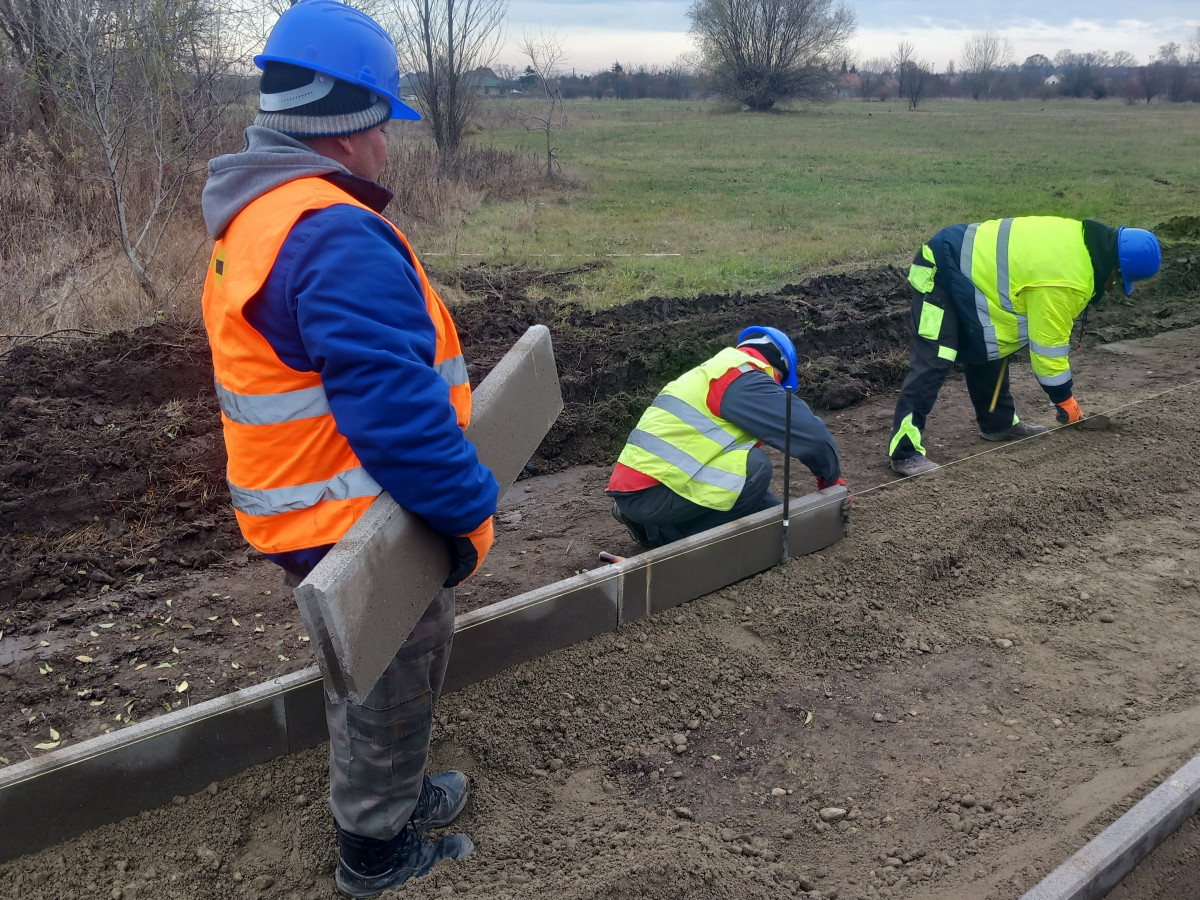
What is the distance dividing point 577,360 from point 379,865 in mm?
5144

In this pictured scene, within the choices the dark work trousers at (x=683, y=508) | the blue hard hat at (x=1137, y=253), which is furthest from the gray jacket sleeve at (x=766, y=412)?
the blue hard hat at (x=1137, y=253)

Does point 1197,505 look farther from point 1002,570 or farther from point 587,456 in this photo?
point 587,456

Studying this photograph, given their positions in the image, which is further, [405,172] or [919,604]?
[405,172]

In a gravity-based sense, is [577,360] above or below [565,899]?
above

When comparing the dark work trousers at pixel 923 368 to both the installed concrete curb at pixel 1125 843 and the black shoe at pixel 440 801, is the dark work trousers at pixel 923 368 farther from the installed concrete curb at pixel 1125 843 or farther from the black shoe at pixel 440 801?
the black shoe at pixel 440 801

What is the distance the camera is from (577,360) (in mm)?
7375

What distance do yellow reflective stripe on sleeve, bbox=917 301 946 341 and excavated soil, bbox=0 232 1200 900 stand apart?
0.85 metres

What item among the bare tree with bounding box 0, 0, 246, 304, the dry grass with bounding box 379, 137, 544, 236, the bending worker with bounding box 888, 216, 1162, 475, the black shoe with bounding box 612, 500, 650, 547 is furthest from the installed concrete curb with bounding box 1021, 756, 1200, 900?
the dry grass with bounding box 379, 137, 544, 236

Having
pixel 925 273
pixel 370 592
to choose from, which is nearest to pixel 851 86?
pixel 925 273

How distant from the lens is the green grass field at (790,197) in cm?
1181

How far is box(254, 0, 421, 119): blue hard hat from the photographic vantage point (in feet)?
6.86

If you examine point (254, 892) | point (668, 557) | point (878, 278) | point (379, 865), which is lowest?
point (254, 892)

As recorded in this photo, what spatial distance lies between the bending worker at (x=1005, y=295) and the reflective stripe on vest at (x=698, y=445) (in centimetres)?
189

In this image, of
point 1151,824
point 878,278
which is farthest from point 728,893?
point 878,278
